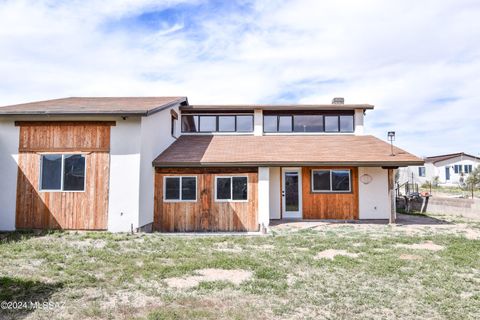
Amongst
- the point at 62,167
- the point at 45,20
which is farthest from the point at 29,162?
the point at 45,20

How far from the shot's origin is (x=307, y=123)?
634 inches

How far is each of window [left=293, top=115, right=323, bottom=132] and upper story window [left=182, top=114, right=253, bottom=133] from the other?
2.25m

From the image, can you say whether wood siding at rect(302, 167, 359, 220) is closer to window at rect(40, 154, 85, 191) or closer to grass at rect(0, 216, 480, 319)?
grass at rect(0, 216, 480, 319)

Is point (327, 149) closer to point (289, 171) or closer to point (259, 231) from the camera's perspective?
point (289, 171)

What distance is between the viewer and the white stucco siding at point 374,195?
532 inches

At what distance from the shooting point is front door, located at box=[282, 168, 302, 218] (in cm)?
1365

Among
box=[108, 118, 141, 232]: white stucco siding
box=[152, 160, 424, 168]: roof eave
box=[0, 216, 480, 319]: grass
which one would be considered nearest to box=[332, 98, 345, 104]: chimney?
box=[152, 160, 424, 168]: roof eave

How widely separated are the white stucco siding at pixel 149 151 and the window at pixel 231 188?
246 cm

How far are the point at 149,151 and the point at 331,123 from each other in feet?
30.0

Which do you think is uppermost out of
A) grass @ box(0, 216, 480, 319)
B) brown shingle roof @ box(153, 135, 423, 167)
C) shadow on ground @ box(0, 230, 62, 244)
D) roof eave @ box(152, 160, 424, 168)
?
brown shingle roof @ box(153, 135, 423, 167)

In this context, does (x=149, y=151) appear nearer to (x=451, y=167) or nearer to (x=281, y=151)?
(x=281, y=151)

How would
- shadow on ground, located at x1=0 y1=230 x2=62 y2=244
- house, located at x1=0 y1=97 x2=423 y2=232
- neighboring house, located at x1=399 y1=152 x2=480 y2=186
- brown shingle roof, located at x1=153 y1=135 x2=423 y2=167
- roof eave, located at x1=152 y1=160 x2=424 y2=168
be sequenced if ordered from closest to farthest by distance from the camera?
shadow on ground, located at x1=0 y1=230 x2=62 y2=244
house, located at x1=0 y1=97 x2=423 y2=232
roof eave, located at x1=152 y1=160 x2=424 y2=168
brown shingle roof, located at x1=153 y1=135 x2=423 y2=167
neighboring house, located at x1=399 y1=152 x2=480 y2=186

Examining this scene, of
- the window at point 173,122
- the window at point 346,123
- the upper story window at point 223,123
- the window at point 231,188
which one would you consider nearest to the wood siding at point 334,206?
the window at point 231,188

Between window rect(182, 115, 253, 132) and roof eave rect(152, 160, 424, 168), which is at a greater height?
window rect(182, 115, 253, 132)
